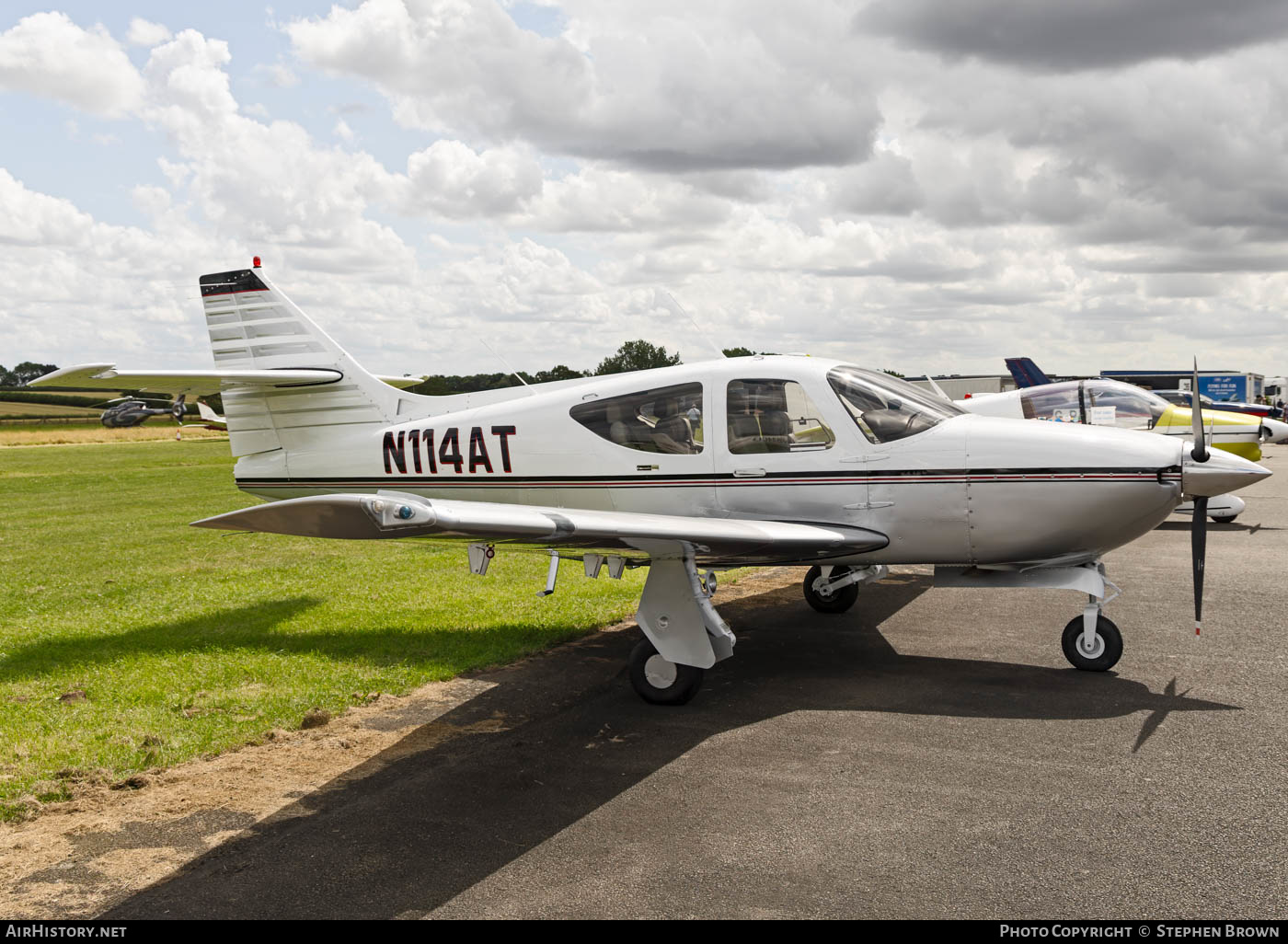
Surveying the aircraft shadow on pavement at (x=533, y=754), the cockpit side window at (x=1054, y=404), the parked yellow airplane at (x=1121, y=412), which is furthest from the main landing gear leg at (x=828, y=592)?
the cockpit side window at (x=1054, y=404)

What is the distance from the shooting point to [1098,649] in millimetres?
6840

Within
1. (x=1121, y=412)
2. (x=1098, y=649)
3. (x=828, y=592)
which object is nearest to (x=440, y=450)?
(x=828, y=592)

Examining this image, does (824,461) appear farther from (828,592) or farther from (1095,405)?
(1095,405)

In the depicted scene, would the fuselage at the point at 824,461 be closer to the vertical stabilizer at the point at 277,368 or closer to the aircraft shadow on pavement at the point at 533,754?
the aircraft shadow on pavement at the point at 533,754

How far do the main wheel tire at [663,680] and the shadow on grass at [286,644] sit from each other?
5.30 feet

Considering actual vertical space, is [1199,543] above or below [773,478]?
below

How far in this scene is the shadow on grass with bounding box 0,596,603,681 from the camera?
766cm

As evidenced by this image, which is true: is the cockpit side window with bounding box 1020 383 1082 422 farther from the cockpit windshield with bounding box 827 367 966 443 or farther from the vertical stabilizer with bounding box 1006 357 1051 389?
the vertical stabilizer with bounding box 1006 357 1051 389

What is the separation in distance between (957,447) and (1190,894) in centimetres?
355

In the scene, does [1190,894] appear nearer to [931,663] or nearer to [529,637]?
[931,663]

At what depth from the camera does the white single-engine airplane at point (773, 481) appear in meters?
6.34

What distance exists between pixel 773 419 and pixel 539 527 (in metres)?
2.60

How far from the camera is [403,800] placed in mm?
4879
